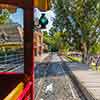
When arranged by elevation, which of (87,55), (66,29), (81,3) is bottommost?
(87,55)

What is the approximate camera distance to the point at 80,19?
191 ft

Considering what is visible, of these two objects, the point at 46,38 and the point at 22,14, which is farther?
the point at 46,38

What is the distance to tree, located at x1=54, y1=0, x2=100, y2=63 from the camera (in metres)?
57.7

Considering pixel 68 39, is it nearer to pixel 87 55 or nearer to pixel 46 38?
pixel 87 55

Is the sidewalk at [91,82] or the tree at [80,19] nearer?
the sidewalk at [91,82]

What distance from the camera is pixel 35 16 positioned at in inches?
393

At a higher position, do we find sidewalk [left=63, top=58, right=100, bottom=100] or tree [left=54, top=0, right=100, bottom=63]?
tree [left=54, top=0, right=100, bottom=63]

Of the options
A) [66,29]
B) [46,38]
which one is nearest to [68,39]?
[66,29]

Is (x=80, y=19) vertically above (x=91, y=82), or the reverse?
(x=80, y=19)

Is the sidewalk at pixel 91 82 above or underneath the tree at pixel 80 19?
underneath

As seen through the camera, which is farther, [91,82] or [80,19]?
[80,19]

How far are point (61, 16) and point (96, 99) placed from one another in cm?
4399

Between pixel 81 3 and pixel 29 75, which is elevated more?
pixel 81 3

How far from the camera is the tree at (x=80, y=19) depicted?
5766 cm
